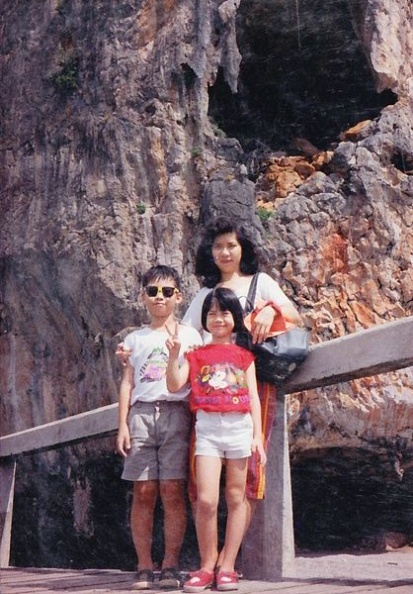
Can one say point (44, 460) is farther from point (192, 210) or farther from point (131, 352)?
point (131, 352)

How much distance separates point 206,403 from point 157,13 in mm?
6155

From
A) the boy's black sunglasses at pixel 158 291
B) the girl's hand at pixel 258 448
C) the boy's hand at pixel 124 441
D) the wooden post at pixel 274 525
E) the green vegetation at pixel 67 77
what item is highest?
the green vegetation at pixel 67 77

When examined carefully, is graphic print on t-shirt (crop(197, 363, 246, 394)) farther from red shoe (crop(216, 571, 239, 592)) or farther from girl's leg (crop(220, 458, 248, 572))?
red shoe (crop(216, 571, 239, 592))

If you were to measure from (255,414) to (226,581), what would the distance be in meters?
0.56

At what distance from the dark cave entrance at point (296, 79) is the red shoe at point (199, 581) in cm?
612

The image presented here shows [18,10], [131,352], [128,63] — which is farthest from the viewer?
[18,10]

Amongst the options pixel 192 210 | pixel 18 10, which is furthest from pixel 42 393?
pixel 18 10

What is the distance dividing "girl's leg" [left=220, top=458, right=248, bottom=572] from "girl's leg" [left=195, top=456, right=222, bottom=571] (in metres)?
0.04

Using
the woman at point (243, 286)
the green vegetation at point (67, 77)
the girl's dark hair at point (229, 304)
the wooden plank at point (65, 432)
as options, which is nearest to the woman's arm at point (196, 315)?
the woman at point (243, 286)

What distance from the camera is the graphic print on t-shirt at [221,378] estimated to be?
2.77 meters

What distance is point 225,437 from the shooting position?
9.07ft

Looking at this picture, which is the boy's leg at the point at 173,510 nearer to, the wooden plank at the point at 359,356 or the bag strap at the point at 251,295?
the wooden plank at the point at 359,356

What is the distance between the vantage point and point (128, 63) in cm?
794

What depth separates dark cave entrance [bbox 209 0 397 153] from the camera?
332 inches
